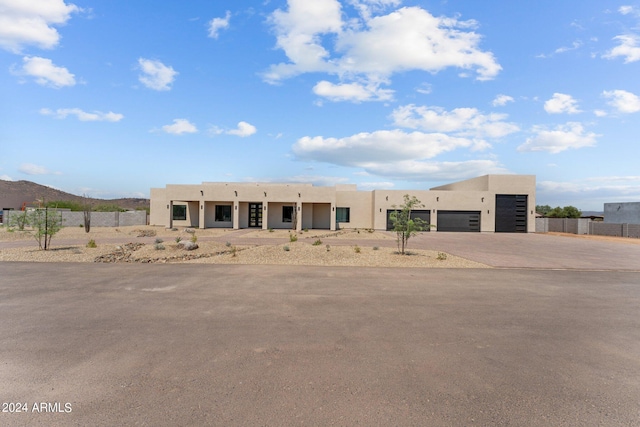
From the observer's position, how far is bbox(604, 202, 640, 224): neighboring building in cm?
3525

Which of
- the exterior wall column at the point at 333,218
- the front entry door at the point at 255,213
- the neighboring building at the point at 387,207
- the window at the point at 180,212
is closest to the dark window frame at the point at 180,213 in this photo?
the window at the point at 180,212

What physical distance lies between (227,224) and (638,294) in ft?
103

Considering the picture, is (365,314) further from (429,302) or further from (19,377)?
(19,377)

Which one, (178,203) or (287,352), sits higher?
(178,203)

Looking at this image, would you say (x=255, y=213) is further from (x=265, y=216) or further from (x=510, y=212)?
(x=510, y=212)

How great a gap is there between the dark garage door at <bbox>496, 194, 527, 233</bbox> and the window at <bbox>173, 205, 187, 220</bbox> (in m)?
34.4

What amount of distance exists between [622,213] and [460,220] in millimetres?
21400

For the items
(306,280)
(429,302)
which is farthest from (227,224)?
(429,302)

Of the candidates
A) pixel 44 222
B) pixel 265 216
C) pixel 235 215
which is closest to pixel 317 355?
pixel 44 222

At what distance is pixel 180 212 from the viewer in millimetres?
35188

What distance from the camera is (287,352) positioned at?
14.9 ft

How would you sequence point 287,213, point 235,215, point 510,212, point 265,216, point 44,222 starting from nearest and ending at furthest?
point 44,222 → point 265,216 → point 235,215 → point 510,212 → point 287,213

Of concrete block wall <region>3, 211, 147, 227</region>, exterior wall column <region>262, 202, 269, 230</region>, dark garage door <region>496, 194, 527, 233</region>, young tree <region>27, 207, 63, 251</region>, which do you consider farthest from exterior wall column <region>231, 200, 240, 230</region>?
dark garage door <region>496, 194, 527, 233</region>

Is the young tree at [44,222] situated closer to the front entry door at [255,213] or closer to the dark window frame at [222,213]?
the dark window frame at [222,213]
